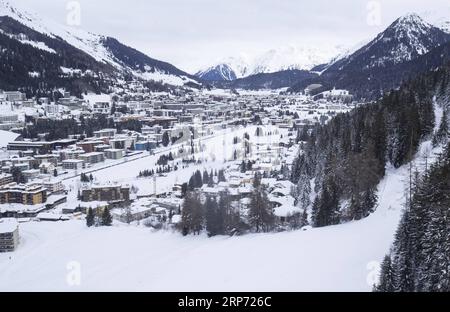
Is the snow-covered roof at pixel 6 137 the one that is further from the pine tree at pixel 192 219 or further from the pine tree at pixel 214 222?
the pine tree at pixel 214 222

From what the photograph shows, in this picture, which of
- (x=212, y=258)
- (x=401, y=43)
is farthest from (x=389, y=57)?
(x=212, y=258)

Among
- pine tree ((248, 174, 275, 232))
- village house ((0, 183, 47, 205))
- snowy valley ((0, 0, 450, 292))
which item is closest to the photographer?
snowy valley ((0, 0, 450, 292))

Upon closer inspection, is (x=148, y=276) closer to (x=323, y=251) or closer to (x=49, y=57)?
(x=323, y=251)

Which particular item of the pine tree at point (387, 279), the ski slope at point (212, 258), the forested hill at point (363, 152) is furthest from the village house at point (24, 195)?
the pine tree at point (387, 279)

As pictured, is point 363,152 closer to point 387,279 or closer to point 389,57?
point 387,279

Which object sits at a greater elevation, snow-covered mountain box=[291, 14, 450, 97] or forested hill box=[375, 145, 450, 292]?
snow-covered mountain box=[291, 14, 450, 97]

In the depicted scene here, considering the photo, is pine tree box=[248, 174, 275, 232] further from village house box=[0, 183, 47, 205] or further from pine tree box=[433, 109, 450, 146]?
village house box=[0, 183, 47, 205]

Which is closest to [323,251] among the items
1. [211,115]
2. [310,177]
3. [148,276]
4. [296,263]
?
[296,263]

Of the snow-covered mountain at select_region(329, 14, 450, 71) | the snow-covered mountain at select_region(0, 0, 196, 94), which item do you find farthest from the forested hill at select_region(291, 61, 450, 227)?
the snow-covered mountain at select_region(329, 14, 450, 71)
